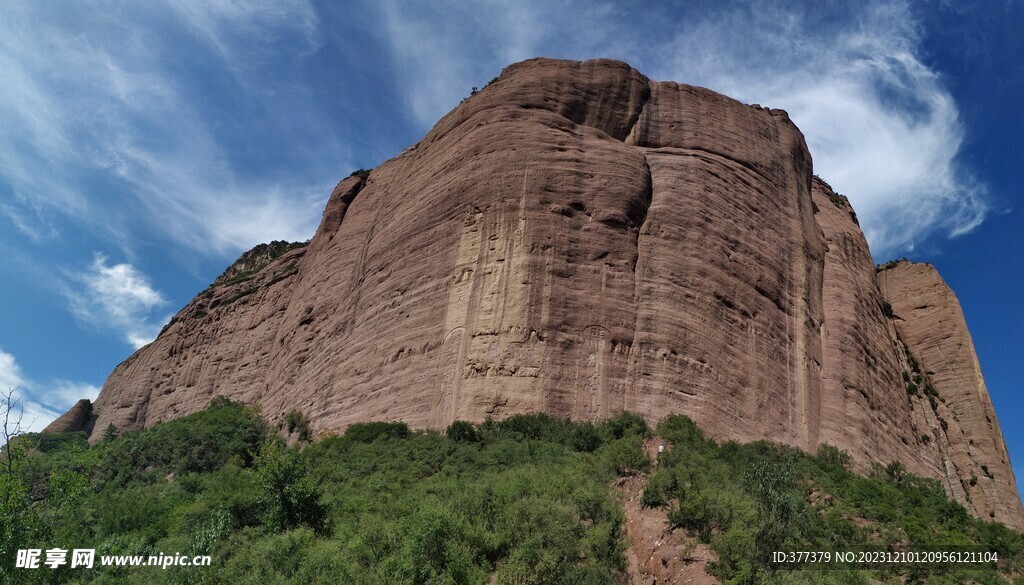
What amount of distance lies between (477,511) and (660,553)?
11.2ft

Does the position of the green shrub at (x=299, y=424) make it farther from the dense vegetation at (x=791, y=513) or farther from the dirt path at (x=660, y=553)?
the dirt path at (x=660, y=553)

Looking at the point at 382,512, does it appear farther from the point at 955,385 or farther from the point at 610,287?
the point at 955,385

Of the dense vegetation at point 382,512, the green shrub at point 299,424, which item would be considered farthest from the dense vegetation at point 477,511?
the green shrub at point 299,424

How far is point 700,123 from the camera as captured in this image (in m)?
31.2

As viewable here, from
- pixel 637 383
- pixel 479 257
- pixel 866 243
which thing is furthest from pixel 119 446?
pixel 866 243

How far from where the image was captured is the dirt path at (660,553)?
46.3ft

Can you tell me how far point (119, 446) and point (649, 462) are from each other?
26.0 meters

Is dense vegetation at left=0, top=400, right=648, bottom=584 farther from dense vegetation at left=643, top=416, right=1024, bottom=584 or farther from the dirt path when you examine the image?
dense vegetation at left=643, top=416, right=1024, bottom=584

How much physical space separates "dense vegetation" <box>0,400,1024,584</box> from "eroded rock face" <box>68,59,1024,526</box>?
1.62 metres

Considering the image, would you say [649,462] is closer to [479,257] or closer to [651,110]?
[479,257]

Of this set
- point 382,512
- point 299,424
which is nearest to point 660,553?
point 382,512

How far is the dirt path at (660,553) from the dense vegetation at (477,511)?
0.28 m

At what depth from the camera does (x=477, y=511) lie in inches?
613

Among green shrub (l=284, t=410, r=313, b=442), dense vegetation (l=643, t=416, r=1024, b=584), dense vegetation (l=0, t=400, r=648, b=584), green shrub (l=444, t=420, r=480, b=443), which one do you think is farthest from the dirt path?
green shrub (l=284, t=410, r=313, b=442)
